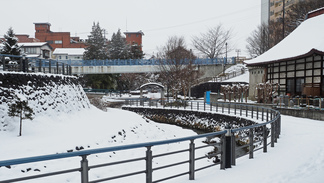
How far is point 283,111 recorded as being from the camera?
835 inches

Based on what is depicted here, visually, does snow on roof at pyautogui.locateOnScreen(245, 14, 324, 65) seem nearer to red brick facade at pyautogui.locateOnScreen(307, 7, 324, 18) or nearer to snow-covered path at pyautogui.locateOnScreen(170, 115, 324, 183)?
red brick facade at pyautogui.locateOnScreen(307, 7, 324, 18)

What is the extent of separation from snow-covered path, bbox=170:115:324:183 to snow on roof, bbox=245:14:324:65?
17.3m

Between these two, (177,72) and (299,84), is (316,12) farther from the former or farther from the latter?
(177,72)

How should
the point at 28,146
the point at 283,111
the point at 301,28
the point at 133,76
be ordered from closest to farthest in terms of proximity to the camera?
the point at 28,146, the point at 283,111, the point at 301,28, the point at 133,76

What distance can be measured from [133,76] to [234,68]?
75.0ft

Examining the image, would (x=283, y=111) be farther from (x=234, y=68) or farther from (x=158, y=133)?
(x=234, y=68)

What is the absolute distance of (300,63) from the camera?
84.0 ft

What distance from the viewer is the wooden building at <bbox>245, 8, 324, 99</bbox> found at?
23266 millimetres

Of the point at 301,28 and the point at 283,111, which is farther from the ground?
the point at 301,28

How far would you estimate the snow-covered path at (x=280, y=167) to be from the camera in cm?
604

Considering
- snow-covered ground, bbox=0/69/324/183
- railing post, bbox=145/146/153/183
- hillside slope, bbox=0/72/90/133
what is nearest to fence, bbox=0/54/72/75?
hillside slope, bbox=0/72/90/133

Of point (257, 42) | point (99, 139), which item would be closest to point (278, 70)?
point (99, 139)

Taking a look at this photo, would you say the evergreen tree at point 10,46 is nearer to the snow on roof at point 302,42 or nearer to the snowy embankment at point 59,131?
the snowy embankment at point 59,131

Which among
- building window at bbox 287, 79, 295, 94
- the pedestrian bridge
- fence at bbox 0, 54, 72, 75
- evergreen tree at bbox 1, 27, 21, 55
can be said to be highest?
evergreen tree at bbox 1, 27, 21, 55
